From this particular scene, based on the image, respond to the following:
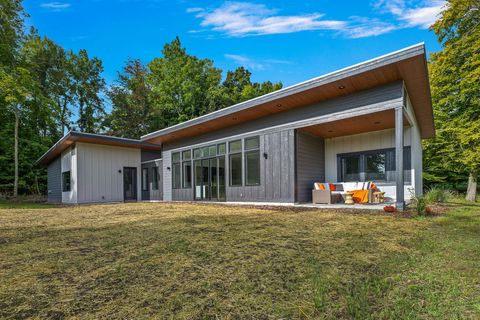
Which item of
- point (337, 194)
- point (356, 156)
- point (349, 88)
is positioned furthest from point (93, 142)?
point (356, 156)

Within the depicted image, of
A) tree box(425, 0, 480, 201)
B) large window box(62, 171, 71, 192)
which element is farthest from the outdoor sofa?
large window box(62, 171, 71, 192)

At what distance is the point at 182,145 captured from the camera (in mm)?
12555

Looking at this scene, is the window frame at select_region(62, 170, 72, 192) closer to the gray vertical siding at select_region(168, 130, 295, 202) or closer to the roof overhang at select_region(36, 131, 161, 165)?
the roof overhang at select_region(36, 131, 161, 165)

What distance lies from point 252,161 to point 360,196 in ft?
12.6

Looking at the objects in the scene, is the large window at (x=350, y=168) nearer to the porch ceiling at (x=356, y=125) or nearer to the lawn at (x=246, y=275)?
the porch ceiling at (x=356, y=125)

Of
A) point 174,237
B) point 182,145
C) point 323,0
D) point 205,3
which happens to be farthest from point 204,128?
point 174,237

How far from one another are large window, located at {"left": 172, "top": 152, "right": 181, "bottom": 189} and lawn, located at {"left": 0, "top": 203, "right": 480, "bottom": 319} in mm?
8457

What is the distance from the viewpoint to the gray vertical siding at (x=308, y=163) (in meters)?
8.66

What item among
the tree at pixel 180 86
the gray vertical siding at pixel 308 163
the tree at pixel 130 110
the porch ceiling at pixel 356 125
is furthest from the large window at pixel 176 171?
the tree at pixel 130 110

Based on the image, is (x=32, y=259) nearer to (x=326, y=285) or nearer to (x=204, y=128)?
(x=326, y=285)

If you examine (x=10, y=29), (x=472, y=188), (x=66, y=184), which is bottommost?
(x=472, y=188)

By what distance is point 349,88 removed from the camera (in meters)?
7.02

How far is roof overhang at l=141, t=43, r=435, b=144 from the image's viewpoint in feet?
18.7

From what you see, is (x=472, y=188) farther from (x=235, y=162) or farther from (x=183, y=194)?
(x=183, y=194)
